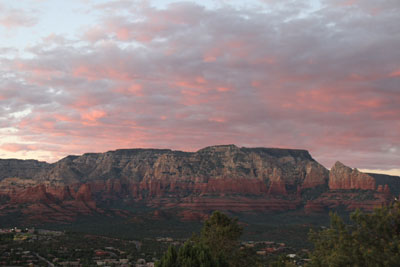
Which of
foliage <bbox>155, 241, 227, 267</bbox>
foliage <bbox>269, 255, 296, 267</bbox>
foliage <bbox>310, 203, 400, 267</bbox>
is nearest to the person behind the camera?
foliage <bbox>310, 203, 400, 267</bbox>

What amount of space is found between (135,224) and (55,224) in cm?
3332

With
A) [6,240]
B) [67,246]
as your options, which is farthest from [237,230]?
[6,240]

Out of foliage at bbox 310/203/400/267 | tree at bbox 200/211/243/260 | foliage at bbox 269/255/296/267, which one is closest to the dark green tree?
foliage at bbox 310/203/400/267

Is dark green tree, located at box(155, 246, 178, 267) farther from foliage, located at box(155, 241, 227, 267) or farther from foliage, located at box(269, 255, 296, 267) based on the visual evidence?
foliage, located at box(269, 255, 296, 267)

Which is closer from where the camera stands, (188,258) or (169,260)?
(188,258)

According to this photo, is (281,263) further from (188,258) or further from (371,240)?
→ (188,258)

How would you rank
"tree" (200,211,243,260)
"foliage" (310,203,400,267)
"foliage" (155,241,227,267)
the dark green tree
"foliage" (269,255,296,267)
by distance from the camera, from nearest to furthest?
"foliage" (310,203,400,267) → "foliage" (155,241,227,267) → the dark green tree → "foliage" (269,255,296,267) → "tree" (200,211,243,260)

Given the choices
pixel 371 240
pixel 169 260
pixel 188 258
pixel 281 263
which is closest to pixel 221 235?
pixel 281 263

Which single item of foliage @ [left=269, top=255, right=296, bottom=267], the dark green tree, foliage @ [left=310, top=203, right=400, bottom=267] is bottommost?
foliage @ [left=269, top=255, right=296, bottom=267]

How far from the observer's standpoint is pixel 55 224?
186 meters

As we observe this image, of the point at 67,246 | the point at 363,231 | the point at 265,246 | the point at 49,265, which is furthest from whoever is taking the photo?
the point at 265,246

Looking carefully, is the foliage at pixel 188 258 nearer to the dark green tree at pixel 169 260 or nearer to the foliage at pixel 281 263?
the dark green tree at pixel 169 260

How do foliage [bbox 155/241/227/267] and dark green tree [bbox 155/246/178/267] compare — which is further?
dark green tree [bbox 155/246/178/267]

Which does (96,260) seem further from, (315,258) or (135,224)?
(135,224)
